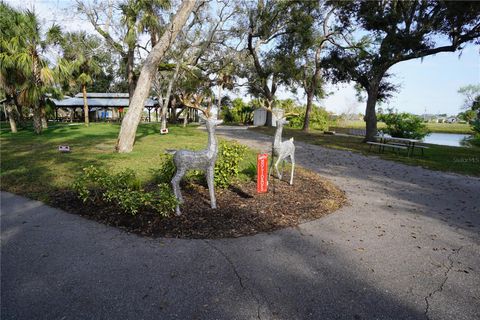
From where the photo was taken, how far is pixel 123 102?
39875 mm

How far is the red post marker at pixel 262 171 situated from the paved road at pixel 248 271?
1.48 metres

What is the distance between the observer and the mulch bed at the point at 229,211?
13.7ft

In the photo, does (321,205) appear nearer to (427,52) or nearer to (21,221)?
(21,221)

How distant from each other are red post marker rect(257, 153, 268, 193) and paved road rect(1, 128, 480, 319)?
1.48 metres

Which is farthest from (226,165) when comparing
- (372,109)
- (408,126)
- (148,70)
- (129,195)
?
(372,109)

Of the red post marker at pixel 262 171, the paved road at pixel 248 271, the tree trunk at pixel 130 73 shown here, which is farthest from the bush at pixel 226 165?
the tree trunk at pixel 130 73

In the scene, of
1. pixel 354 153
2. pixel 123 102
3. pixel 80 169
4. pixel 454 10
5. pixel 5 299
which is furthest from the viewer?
pixel 123 102

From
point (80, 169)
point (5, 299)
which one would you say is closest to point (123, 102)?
point (80, 169)

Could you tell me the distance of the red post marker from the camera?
5.57 m

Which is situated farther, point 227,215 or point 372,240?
point 227,215

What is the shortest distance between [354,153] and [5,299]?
13604mm

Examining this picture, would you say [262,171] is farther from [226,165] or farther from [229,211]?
[229,211]

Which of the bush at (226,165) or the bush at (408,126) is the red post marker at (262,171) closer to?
the bush at (226,165)

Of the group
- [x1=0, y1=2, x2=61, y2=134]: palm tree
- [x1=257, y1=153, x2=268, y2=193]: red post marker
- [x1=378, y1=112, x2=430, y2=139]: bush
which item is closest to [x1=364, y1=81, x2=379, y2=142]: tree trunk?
[x1=378, y1=112, x2=430, y2=139]: bush
